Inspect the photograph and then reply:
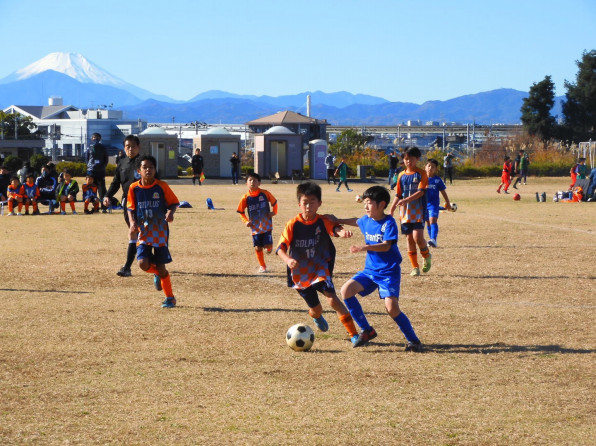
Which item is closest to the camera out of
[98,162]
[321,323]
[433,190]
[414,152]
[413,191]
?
[321,323]

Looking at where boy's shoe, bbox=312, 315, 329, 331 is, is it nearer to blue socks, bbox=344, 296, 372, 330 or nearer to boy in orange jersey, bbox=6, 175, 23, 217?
blue socks, bbox=344, 296, 372, 330

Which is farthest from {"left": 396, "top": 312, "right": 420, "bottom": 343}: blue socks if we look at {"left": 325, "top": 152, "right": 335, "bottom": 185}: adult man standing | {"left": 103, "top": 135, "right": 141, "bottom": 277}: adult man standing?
{"left": 325, "top": 152, "right": 335, "bottom": 185}: adult man standing

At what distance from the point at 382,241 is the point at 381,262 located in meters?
0.22

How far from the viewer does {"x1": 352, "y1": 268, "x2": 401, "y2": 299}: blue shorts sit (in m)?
7.76

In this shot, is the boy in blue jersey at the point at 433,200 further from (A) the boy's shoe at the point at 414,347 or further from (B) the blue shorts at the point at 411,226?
(A) the boy's shoe at the point at 414,347

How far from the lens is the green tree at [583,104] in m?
80.8

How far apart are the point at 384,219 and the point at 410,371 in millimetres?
1502

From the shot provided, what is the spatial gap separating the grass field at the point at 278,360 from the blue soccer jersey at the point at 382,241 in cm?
79

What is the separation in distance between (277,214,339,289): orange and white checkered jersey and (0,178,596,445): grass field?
696mm

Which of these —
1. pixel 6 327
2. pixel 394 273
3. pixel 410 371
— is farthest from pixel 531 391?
pixel 6 327

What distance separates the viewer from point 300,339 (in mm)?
7844

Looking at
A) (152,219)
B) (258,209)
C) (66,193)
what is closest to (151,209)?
(152,219)

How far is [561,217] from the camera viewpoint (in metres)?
24.2

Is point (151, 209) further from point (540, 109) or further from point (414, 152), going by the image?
point (540, 109)
